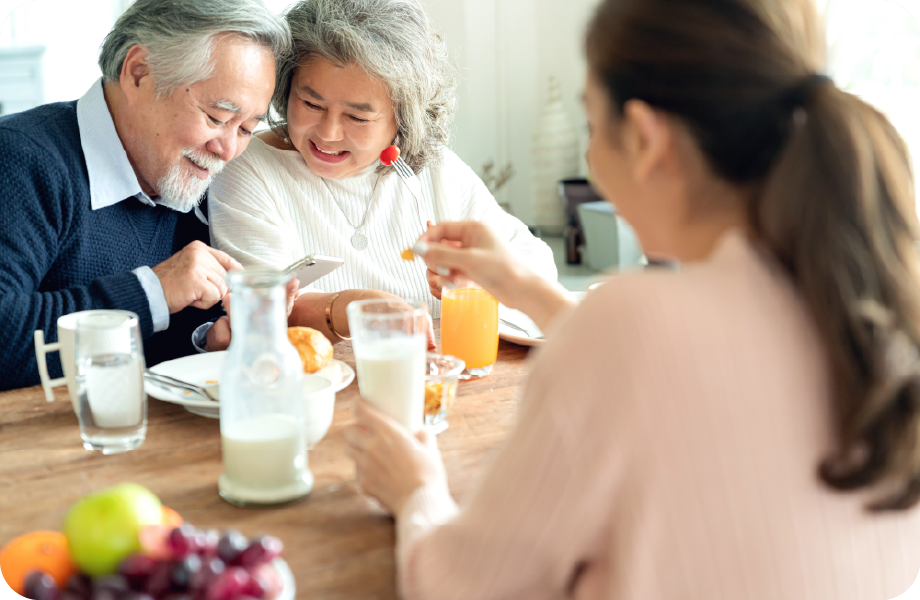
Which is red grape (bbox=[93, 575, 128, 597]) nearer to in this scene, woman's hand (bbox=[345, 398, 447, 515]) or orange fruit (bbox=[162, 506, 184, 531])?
orange fruit (bbox=[162, 506, 184, 531])

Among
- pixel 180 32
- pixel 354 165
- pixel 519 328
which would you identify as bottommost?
pixel 519 328

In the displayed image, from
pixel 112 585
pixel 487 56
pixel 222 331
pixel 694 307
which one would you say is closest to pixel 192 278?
pixel 222 331

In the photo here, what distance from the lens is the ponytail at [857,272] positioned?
625 millimetres

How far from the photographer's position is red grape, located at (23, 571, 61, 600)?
0.64 m

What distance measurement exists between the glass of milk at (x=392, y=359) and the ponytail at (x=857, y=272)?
453 millimetres

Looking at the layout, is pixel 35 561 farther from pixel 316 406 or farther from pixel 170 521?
pixel 316 406

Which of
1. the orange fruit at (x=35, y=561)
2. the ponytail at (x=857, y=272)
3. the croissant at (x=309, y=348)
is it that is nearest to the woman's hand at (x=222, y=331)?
the croissant at (x=309, y=348)

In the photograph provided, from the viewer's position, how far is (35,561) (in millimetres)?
695

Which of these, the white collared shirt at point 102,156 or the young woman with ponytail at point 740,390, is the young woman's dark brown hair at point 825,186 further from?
the white collared shirt at point 102,156

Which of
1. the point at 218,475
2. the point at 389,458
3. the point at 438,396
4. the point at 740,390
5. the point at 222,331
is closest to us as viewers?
the point at 740,390

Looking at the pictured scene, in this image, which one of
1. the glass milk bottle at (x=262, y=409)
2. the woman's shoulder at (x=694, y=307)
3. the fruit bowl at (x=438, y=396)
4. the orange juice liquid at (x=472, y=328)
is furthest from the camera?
the orange juice liquid at (x=472, y=328)

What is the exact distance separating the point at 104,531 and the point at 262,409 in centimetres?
25

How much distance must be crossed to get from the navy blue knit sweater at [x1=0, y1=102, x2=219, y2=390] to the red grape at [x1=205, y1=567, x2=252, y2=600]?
2.83 ft

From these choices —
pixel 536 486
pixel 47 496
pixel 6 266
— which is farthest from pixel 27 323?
pixel 536 486
